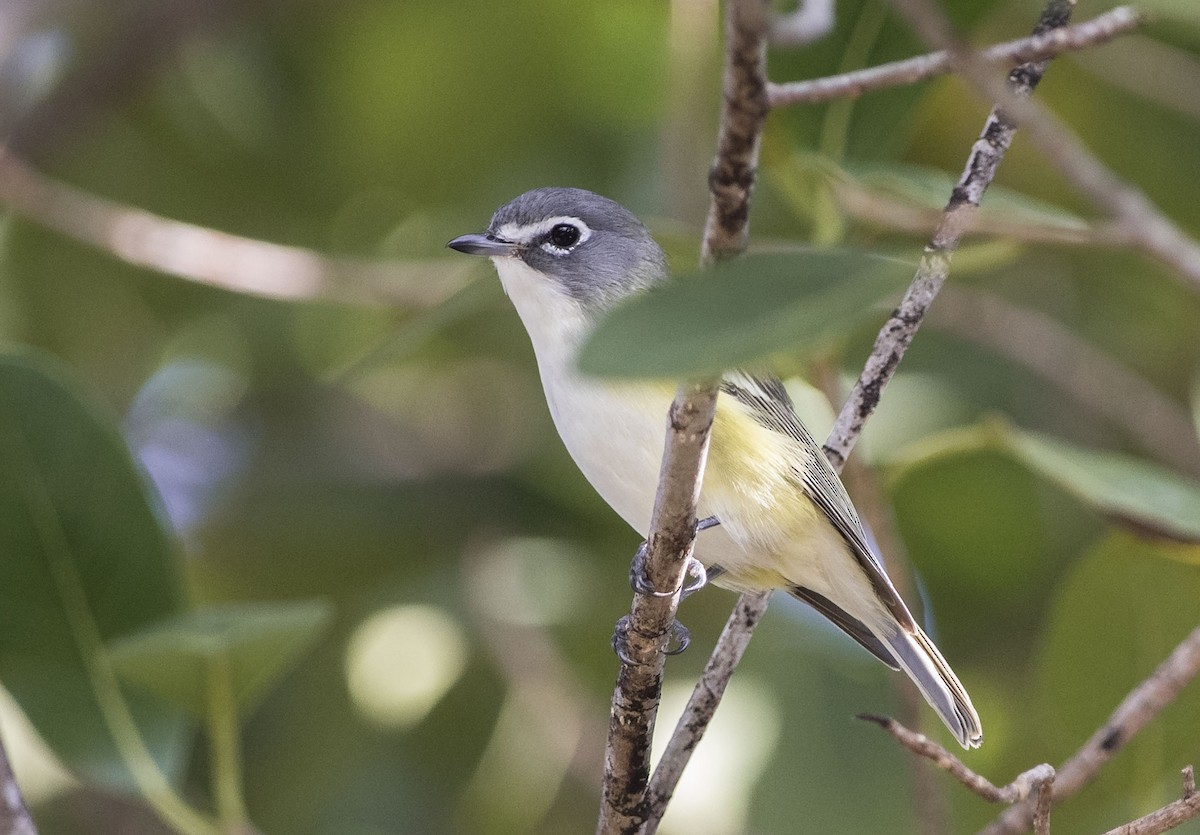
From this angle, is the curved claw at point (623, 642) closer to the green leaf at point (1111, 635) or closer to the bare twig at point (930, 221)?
the bare twig at point (930, 221)

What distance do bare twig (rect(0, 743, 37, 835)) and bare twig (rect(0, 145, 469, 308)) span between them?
1939 mm

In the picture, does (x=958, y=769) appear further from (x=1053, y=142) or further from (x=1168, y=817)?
(x=1053, y=142)

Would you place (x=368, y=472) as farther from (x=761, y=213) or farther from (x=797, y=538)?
(x=797, y=538)

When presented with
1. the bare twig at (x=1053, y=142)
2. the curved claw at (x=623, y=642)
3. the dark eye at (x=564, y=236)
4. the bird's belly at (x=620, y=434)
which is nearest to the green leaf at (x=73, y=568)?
the bird's belly at (x=620, y=434)

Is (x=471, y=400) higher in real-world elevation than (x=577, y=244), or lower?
higher

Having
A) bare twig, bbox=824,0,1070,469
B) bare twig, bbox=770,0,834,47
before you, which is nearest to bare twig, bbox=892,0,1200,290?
bare twig, bbox=770,0,834,47

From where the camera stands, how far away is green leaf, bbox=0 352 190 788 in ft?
8.79

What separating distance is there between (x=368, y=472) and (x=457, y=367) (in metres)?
0.53

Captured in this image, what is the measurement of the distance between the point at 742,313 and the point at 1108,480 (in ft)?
5.56

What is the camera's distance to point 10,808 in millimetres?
1831

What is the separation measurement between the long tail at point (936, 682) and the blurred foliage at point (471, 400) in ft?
0.98

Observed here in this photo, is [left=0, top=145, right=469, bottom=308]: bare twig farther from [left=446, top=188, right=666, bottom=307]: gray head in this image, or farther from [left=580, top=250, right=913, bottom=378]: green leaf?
[left=580, top=250, right=913, bottom=378]: green leaf

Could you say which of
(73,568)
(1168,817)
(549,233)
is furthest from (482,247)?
(1168,817)

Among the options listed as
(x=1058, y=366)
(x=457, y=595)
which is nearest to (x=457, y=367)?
(x=457, y=595)
